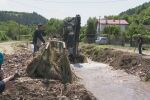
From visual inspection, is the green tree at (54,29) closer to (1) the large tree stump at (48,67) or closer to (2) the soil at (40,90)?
(1) the large tree stump at (48,67)

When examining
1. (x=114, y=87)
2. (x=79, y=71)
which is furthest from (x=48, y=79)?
(x=79, y=71)

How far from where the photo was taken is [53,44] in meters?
24.7

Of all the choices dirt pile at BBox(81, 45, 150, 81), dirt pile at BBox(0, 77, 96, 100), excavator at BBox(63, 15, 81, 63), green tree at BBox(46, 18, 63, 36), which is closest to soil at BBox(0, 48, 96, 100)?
dirt pile at BBox(0, 77, 96, 100)

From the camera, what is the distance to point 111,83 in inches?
1119

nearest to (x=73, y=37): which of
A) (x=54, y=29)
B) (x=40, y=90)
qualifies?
(x=40, y=90)

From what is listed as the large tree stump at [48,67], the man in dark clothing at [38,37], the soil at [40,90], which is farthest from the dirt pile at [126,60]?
the soil at [40,90]

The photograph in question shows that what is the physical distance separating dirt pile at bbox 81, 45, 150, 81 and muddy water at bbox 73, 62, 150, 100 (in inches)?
25.2

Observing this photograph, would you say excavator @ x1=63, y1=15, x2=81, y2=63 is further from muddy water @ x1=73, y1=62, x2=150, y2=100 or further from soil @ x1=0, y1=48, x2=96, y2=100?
soil @ x1=0, y1=48, x2=96, y2=100

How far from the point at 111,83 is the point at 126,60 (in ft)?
27.4

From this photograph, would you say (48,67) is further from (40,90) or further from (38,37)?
(38,37)

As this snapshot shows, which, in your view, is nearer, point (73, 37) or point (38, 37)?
point (38, 37)

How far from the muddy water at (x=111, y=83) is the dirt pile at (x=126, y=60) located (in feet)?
2.10

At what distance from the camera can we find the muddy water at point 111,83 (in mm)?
23609

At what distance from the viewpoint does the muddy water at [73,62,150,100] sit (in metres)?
23.6
